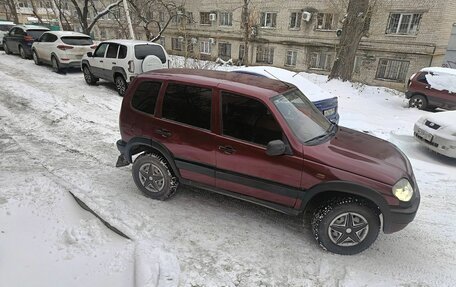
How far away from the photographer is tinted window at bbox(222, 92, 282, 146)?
3598 mm

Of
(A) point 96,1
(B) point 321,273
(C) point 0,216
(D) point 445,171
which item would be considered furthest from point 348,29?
(A) point 96,1

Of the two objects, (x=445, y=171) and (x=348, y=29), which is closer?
(x=445, y=171)

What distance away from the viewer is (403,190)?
3291mm

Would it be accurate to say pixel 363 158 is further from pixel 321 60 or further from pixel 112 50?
pixel 321 60

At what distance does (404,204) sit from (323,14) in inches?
905

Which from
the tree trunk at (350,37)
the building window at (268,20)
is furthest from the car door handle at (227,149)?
the building window at (268,20)

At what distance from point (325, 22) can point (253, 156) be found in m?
22.9

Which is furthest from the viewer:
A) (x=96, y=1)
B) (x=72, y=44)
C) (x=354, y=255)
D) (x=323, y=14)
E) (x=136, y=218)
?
(x=96, y=1)

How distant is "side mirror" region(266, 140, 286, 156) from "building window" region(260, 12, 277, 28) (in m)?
24.5

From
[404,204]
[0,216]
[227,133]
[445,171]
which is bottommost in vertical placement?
[445,171]

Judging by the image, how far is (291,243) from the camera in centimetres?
377

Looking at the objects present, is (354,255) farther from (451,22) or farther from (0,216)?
(451,22)

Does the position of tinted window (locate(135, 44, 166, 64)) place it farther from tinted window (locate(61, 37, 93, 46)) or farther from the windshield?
the windshield

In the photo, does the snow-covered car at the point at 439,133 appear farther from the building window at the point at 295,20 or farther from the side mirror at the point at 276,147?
the building window at the point at 295,20
